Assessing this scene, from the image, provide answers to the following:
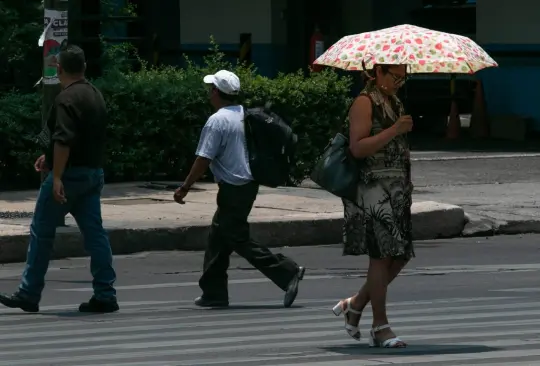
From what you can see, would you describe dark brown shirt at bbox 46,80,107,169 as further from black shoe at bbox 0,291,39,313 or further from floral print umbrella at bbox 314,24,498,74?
floral print umbrella at bbox 314,24,498,74

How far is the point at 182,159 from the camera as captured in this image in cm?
1895

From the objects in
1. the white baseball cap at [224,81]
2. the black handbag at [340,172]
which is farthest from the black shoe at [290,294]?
the black handbag at [340,172]

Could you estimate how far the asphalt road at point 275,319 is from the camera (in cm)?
872

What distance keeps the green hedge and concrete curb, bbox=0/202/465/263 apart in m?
3.14

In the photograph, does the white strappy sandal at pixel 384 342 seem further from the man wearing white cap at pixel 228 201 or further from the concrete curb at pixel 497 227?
the concrete curb at pixel 497 227

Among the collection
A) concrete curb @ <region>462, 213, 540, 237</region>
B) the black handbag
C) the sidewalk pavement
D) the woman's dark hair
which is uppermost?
the woman's dark hair

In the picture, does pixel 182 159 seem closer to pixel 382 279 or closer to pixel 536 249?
pixel 536 249

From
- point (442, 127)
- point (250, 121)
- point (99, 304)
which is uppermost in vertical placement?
point (250, 121)

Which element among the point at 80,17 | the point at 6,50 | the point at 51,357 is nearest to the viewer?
the point at 51,357

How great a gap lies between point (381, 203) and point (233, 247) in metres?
2.17

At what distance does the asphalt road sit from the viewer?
8719mm

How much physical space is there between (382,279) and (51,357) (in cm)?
184

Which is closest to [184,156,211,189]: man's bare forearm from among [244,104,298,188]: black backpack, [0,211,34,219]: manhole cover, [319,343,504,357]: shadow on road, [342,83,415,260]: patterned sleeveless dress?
[244,104,298,188]: black backpack

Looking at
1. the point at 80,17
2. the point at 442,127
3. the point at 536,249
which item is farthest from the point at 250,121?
the point at 442,127
